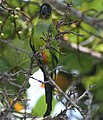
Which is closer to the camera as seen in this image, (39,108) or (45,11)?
(45,11)

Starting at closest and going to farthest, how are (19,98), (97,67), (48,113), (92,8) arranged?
(19,98) → (48,113) → (92,8) → (97,67)

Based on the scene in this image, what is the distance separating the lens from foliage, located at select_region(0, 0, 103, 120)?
1670 mm

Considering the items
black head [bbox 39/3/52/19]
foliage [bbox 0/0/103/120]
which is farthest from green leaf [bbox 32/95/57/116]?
black head [bbox 39/3/52/19]

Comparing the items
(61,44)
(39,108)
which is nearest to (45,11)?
(39,108)

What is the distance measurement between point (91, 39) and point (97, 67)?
56 centimetres

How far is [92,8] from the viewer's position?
2703 millimetres

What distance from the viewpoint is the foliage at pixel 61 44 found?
1.67 metres

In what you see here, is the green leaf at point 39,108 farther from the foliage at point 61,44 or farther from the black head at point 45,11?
the black head at point 45,11

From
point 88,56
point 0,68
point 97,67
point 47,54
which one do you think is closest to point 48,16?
point 47,54

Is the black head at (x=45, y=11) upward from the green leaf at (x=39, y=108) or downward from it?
upward

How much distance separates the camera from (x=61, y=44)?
2.68 meters

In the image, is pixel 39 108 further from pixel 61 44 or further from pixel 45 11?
pixel 61 44

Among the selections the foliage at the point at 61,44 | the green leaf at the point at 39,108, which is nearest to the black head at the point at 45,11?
the foliage at the point at 61,44

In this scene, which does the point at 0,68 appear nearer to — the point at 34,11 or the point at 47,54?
the point at 47,54
